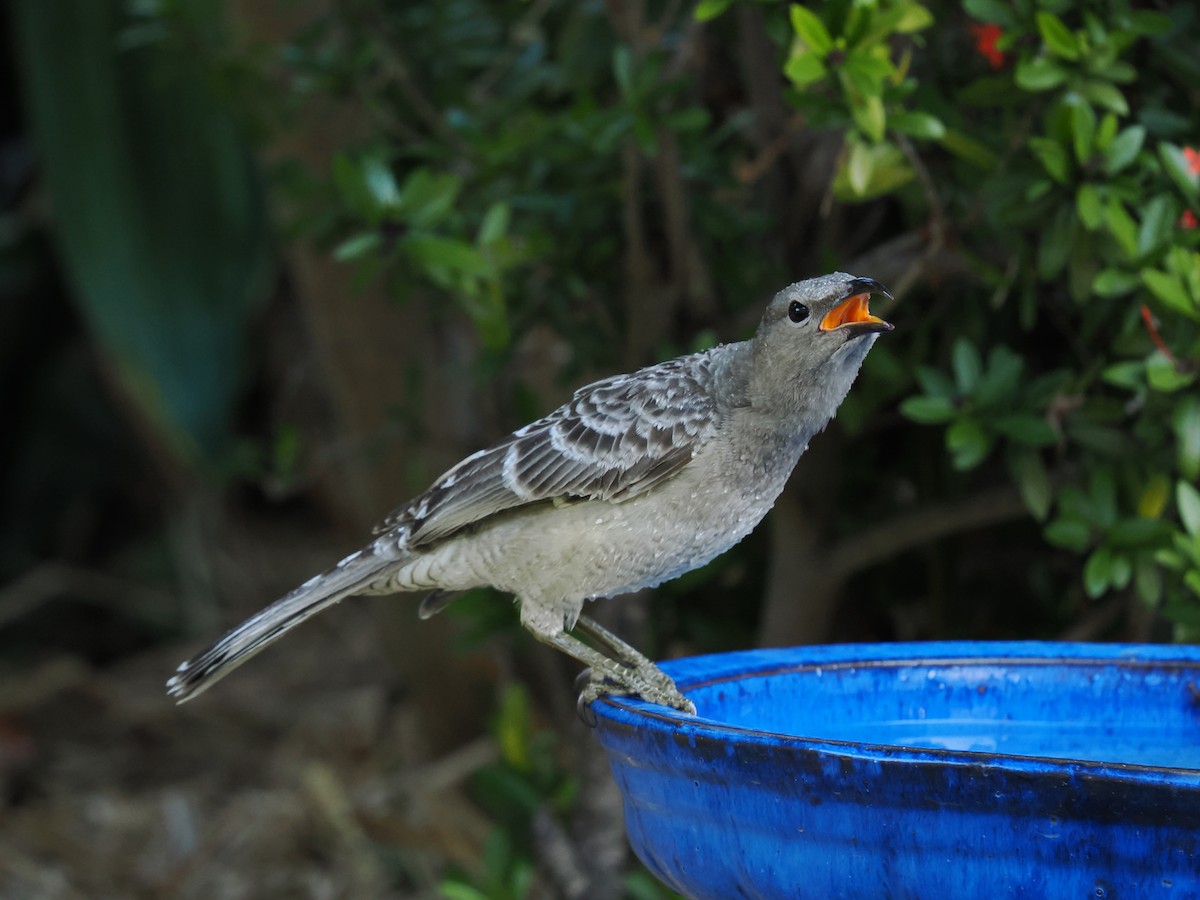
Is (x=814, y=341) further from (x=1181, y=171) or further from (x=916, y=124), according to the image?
(x=1181, y=171)

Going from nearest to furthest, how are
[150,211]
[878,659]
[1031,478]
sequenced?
1. [878,659]
2. [1031,478]
3. [150,211]

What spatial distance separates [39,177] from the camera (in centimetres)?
665

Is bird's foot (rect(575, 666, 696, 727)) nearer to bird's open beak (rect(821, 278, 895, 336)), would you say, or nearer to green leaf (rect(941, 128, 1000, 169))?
bird's open beak (rect(821, 278, 895, 336))

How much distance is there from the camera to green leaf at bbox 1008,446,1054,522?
2.37 meters

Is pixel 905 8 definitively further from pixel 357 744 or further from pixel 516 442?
pixel 357 744

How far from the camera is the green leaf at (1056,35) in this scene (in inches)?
83.0

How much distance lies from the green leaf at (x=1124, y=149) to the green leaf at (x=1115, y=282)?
160mm

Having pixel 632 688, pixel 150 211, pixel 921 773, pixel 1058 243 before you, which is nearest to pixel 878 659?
pixel 632 688

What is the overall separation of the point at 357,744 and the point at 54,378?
252 centimetres

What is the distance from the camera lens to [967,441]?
7.59ft

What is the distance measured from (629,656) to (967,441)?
2.23ft

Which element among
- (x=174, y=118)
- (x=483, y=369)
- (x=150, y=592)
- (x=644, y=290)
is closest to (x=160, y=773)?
(x=150, y=592)

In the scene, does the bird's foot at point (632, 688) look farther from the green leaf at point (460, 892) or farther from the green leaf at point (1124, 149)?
the green leaf at point (1124, 149)

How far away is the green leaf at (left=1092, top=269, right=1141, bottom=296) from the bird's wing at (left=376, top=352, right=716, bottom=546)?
61 centimetres
